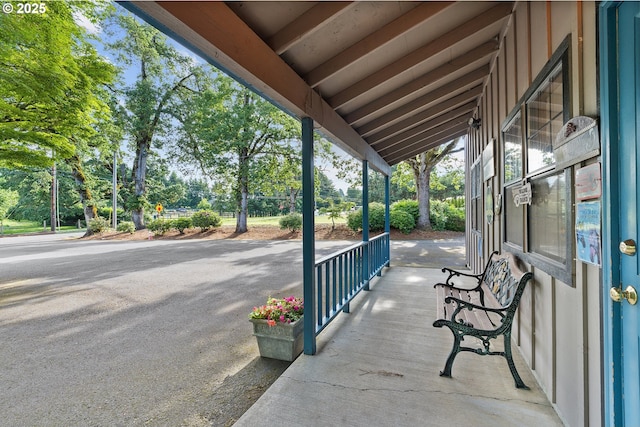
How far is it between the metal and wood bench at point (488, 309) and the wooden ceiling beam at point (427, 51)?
1969 mm

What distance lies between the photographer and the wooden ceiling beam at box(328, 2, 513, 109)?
2.37 metres

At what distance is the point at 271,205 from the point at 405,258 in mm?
28546

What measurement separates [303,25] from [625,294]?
213 centimetres

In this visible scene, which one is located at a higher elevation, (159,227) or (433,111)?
(433,111)

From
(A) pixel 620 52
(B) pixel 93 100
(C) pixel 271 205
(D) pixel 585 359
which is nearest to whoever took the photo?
(A) pixel 620 52

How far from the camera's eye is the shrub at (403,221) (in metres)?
12.9

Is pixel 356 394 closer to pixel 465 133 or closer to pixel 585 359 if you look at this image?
pixel 585 359

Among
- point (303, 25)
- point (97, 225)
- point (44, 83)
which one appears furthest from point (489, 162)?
point (97, 225)

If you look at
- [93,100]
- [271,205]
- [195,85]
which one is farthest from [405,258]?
[271,205]

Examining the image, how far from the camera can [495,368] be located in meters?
2.22

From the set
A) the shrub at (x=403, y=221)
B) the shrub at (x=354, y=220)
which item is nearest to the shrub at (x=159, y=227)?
the shrub at (x=354, y=220)

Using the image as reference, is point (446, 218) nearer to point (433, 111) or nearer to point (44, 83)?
point (433, 111)

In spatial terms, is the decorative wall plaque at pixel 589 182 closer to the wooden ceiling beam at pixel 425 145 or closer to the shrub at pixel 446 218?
the wooden ceiling beam at pixel 425 145

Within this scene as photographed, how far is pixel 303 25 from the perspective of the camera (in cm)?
179
